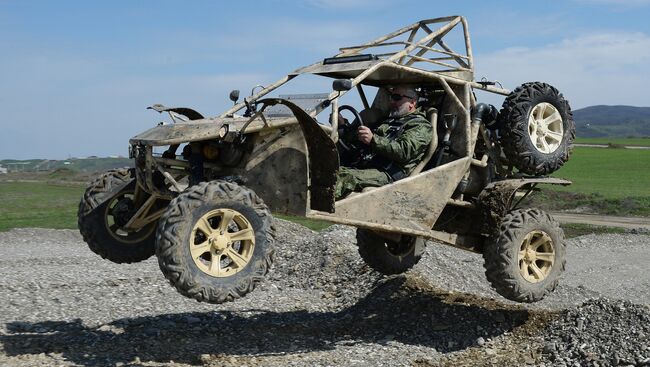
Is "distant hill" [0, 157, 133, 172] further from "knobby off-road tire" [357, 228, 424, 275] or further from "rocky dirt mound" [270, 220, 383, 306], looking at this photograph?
"knobby off-road tire" [357, 228, 424, 275]

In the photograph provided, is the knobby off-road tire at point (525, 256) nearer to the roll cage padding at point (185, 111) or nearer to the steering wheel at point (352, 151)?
the steering wheel at point (352, 151)

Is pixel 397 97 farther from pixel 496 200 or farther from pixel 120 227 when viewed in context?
pixel 120 227

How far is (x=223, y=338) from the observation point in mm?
10375

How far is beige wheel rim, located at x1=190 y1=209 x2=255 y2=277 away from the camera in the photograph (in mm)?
7543

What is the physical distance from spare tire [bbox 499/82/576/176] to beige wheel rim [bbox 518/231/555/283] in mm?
746

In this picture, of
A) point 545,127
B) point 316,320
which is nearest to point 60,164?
point 316,320

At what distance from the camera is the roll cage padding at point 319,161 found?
310 inches

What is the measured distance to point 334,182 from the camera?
8141mm

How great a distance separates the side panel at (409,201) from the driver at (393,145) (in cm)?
18

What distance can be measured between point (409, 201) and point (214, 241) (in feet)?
7.77

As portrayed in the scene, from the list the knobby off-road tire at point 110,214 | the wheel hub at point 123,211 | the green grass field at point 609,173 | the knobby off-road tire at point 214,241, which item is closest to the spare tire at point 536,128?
the knobby off-road tire at point 214,241

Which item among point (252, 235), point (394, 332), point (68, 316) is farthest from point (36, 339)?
point (394, 332)

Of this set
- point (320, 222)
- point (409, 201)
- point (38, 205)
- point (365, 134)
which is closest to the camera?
point (365, 134)

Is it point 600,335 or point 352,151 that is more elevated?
point 352,151
